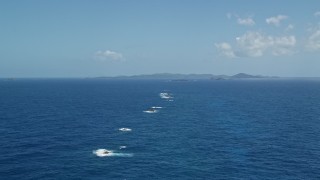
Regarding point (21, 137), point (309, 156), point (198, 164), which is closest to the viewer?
point (198, 164)

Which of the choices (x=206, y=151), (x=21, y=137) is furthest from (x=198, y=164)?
(x=21, y=137)

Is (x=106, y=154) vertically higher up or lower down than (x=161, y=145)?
lower down

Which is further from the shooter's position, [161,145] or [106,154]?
[161,145]

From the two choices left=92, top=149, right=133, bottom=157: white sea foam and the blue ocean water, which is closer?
the blue ocean water

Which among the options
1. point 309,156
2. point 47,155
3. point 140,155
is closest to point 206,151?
point 140,155

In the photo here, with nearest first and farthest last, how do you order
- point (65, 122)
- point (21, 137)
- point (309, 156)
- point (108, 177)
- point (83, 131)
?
1. point (108, 177)
2. point (309, 156)
3. point (21, 137)
4. point (83, 131)
5. point (65, 122)

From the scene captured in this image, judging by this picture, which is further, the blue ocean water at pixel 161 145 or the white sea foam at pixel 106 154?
the white sea foam at pixel 106 154

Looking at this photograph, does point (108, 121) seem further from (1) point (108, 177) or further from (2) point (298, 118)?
(2) point (298, 118)

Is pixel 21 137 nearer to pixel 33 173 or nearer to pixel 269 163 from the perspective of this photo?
pixel 33 173

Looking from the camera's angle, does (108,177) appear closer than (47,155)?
Yes
